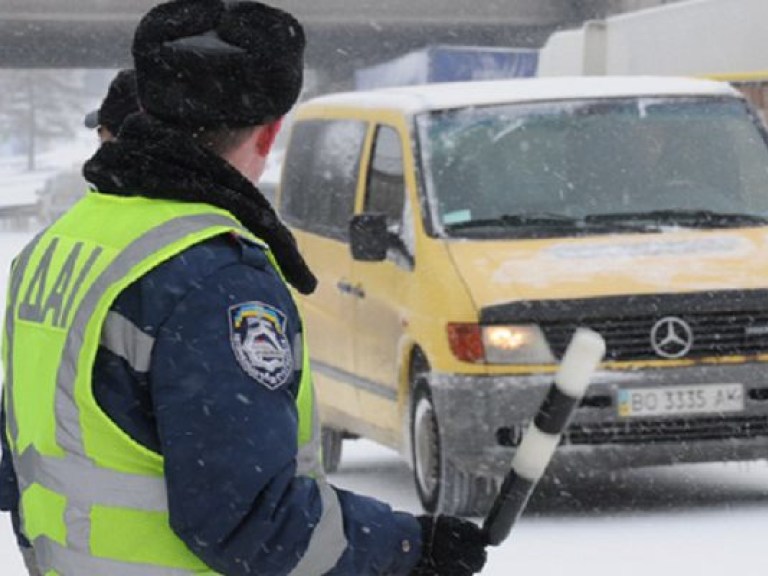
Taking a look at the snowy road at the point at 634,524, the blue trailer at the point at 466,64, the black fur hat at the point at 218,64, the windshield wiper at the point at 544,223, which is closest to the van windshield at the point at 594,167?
the windshield wiper at the point at 544,223

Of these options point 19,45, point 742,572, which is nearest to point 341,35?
point 19,45

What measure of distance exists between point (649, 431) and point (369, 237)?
5.15ft

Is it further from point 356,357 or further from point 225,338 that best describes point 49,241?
point 356,357

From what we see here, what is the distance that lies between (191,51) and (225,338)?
1.32ft

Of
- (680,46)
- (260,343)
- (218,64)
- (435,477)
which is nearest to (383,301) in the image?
(435,477)

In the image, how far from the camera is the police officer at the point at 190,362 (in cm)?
285

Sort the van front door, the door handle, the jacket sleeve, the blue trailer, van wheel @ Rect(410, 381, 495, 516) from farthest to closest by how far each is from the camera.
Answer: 1. the blue trailer
2. the door handle
3. the van front door
4. van wheel @ Rect(410, 381, 495, 516)
5. the jacket sleeve

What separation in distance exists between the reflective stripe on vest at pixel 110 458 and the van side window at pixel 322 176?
8293mm

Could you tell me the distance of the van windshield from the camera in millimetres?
10375

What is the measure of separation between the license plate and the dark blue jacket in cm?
683

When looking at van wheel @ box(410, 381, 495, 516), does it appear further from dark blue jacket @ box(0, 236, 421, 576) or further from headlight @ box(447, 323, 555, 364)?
dark blue jacket @ box(0, 236, 421, 576)

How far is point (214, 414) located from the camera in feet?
9.27

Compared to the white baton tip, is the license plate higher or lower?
A: lower

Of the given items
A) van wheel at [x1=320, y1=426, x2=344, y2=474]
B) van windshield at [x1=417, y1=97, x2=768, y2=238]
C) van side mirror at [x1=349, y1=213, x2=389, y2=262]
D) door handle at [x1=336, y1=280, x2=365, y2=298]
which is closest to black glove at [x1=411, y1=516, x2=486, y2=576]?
van windshield at [x1=417, y1=97, x2=768, y2=238]
